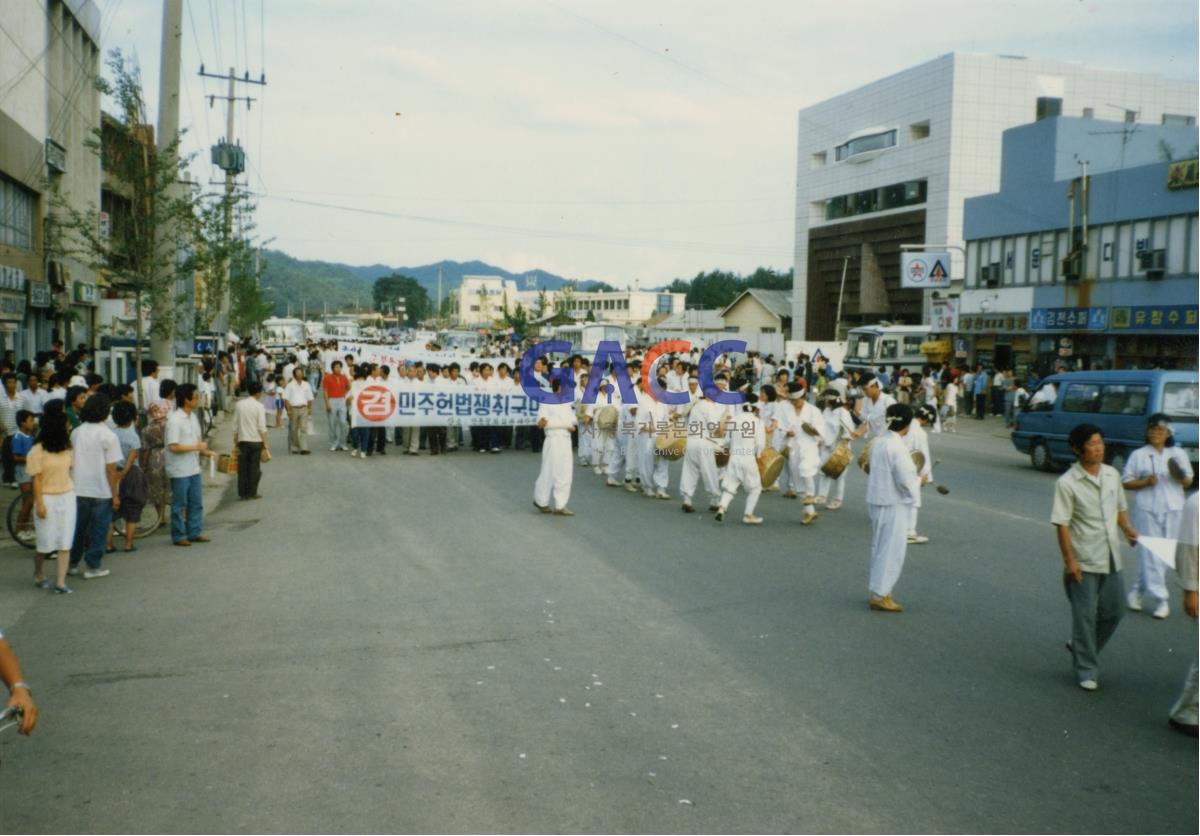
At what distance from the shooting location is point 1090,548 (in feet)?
22.4

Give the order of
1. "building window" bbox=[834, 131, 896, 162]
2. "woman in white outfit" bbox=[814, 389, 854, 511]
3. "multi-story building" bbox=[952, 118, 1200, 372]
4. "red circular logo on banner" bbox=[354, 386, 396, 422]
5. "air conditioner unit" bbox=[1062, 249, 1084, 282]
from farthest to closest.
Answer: "building window" bbox=[834, 131, 896, 162] < "air conditioner unit" bbox=[1062, 249, 1084, 282] < "multi-story building" bbox=[952, 118, 1200, 372] < "red circular logo on banner" bbox=[354, 386, 396, 422] < "woman in white outfit" bbox=[814, 389, 854, 511]

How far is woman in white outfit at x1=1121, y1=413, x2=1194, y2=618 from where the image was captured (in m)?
9.23

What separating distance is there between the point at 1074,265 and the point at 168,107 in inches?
1141

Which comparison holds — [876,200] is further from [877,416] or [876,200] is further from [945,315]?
[877,416]

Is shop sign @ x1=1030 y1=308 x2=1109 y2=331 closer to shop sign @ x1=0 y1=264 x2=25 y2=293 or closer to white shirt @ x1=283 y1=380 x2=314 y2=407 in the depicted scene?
white shirt @ x1=283 y1=380 x2=314 y2=407

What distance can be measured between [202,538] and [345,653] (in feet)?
17.2

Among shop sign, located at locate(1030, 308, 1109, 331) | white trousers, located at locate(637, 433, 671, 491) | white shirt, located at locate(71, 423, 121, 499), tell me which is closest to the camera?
white shirt, located at locate(71, 423, 121, 499)

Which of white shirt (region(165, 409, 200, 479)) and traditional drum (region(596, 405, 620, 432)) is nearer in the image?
white shirt (region(165, 409, 200, 479))

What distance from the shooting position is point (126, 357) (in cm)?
2320

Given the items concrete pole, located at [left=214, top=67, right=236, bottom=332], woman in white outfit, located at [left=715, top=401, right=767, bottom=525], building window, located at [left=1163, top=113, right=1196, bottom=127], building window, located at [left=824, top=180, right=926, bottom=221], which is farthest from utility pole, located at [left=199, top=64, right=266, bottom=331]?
building window, located at [left=1163, top=113, right=1196, bottom=127]

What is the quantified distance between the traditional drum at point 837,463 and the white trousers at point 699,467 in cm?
145

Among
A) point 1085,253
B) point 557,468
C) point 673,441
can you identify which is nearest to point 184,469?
point 557,468

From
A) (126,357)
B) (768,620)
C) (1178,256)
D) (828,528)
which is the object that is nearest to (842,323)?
(1178,256)

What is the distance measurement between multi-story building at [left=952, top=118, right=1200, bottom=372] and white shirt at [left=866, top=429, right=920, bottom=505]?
24.2 meters
